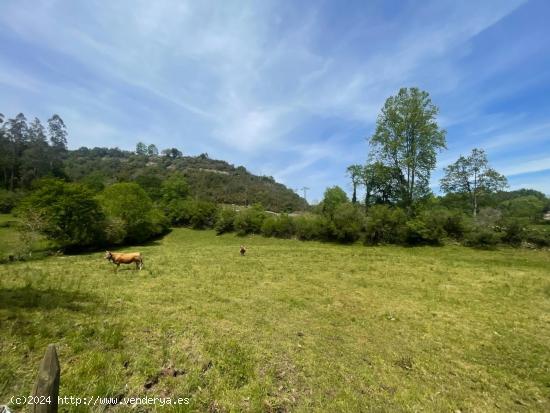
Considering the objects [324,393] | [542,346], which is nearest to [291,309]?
[324,393]

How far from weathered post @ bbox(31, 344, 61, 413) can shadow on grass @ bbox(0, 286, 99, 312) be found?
614cm

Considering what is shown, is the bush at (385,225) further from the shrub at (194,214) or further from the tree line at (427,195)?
the shrub at (194,214)

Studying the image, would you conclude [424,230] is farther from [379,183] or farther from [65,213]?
[65,213]

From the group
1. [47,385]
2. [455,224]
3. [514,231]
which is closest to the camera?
[47,385]

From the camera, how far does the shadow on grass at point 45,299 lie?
25.2 ft

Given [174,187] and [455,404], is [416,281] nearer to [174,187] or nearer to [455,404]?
[455,404]

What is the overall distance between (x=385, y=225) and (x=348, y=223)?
209 inches

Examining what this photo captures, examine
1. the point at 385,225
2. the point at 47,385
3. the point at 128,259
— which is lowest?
the point at 128,259

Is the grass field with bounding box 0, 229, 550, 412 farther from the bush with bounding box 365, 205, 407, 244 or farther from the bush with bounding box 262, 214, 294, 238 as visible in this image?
the bush with bounding box 262, 214, 294, 238

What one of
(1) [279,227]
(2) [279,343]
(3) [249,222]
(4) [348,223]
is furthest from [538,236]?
(3) [249,222]

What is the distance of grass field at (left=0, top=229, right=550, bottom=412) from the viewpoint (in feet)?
17.9

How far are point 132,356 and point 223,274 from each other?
1135 cm

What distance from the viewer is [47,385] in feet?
9.44

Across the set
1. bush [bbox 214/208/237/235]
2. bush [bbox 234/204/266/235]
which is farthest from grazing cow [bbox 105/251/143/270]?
bush [bbox 214/208/237/235]
